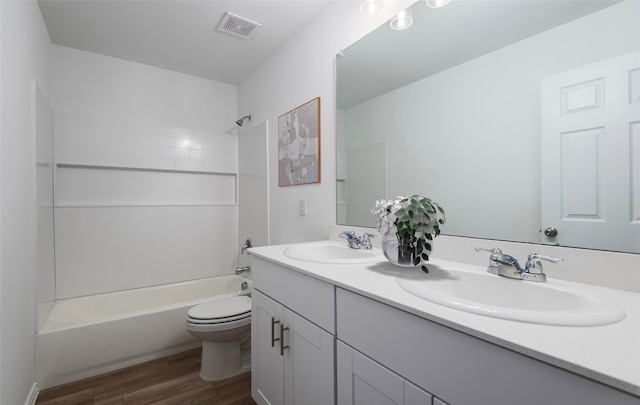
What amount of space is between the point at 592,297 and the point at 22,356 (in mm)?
2412

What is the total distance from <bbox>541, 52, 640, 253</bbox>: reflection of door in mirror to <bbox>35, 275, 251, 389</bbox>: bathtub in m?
2.29

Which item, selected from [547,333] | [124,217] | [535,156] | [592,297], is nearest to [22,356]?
[124,217]

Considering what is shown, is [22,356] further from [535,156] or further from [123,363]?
[535,156]

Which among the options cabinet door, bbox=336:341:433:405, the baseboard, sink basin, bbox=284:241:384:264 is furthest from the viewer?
the baseboard

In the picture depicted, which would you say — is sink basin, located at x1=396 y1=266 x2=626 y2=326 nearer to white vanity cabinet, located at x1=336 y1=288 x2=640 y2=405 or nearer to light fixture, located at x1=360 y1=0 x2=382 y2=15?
white vanity cabinet, located at x1=336 y1=288 x2=640 y2=405

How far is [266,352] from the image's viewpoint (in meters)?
1.35

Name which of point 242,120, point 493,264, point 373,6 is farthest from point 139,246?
point 493,264

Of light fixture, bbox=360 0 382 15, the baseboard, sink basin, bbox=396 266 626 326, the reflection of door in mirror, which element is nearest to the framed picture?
light fixture, bbox=360 0 382 15

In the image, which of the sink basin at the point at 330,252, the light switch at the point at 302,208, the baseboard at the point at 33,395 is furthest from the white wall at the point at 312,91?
the baseboard at the point at 33,395

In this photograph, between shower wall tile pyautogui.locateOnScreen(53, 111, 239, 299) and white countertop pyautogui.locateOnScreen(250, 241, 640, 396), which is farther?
shower wall tile pyautogui.locateOnScreen(53, 111, 239, 299)

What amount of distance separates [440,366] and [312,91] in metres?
1.72

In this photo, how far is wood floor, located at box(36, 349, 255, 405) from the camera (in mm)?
1605

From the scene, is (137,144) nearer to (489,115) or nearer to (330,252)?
(330,252)

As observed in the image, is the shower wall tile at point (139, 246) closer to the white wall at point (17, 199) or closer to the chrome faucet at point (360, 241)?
the white wall at point (17, 199)
